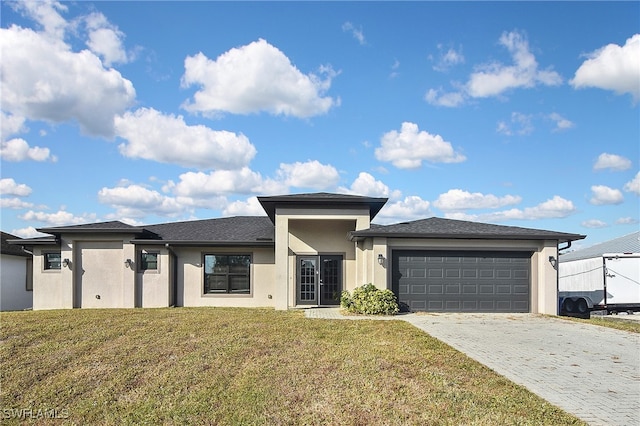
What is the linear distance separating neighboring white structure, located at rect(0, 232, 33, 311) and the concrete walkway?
1820 centimetres

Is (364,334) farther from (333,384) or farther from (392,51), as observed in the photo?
(392,51)

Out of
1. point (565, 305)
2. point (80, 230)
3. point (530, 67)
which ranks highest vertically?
point (530, 67)

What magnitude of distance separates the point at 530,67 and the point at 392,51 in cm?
567

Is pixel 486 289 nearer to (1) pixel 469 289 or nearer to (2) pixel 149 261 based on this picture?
(1) pixel 469 289

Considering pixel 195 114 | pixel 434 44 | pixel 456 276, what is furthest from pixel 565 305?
pixel 195 114

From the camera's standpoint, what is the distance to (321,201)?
15648mm

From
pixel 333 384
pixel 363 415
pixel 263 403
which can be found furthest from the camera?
pixel 333 384

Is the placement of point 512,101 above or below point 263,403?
above

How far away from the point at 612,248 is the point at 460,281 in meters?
12.0

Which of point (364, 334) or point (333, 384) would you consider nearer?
point (333, 384)

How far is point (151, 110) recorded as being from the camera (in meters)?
16.9

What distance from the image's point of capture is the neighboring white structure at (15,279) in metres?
22.2

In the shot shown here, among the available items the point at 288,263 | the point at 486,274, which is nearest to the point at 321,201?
the point at 288,263

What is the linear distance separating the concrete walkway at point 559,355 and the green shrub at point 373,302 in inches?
24.5
